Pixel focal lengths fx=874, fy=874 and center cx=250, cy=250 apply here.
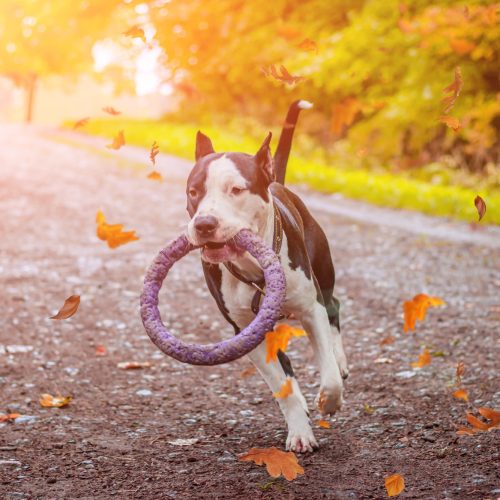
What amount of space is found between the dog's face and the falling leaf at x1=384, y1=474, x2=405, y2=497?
44.1 inches

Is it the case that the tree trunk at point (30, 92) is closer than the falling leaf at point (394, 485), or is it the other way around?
the falling leaf at point (394, 485)

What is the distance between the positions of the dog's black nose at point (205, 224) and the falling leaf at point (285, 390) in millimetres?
905

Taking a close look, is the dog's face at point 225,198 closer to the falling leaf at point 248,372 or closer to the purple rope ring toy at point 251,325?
the purple rope ring toy at point 251,325

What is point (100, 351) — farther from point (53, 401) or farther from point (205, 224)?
point (205, 224)

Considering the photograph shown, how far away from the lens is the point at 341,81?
1747 centimetres

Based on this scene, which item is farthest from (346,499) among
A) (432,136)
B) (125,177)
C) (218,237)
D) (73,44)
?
(73,44)

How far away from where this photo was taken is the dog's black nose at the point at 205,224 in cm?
351

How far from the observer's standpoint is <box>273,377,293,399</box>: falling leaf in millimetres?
4043

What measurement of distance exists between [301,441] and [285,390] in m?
0.27

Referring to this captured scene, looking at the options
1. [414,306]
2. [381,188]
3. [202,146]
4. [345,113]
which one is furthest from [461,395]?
[345,113]

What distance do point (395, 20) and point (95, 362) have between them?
39.0 feet

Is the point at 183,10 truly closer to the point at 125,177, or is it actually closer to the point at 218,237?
the point at 125,177

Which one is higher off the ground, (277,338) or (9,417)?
(277,338)

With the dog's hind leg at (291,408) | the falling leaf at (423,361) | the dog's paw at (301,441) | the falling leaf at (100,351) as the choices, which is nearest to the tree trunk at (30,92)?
the falling leaf at (100,351)
